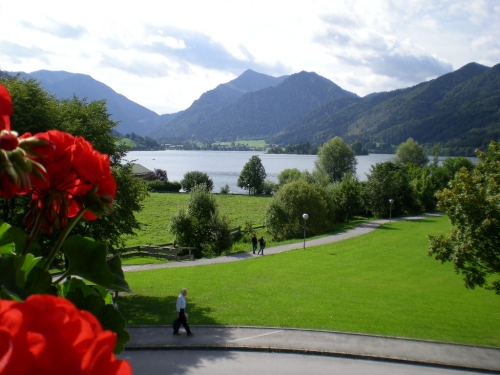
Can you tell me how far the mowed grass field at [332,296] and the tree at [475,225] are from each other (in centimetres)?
281

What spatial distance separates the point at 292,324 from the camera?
16.2 meters

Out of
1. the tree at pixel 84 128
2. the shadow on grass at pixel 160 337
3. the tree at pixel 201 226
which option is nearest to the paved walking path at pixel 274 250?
the tree at pixel 201 226

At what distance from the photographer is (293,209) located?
3959cm

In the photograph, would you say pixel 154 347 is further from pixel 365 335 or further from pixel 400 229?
pixel 400 229

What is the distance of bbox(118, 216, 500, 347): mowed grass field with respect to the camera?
16.6m

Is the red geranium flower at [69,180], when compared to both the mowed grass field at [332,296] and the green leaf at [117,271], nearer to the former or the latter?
the green leaf at [117,271]

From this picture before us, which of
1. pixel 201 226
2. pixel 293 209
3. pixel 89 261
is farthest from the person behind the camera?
pixel 293 209

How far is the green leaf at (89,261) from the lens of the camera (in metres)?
1.22

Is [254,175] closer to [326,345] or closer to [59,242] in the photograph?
[326,345]

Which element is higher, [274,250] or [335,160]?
[335,160]

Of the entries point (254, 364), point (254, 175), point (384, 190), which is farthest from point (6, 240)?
point (254, 175)

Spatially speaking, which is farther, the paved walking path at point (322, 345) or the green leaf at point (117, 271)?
the paved walking path at point (322, 345)

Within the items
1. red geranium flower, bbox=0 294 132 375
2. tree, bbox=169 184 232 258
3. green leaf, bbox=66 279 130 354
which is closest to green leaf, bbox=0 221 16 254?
green leaf, bbox=66 279 130 354

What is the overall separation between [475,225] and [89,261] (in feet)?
50.7
